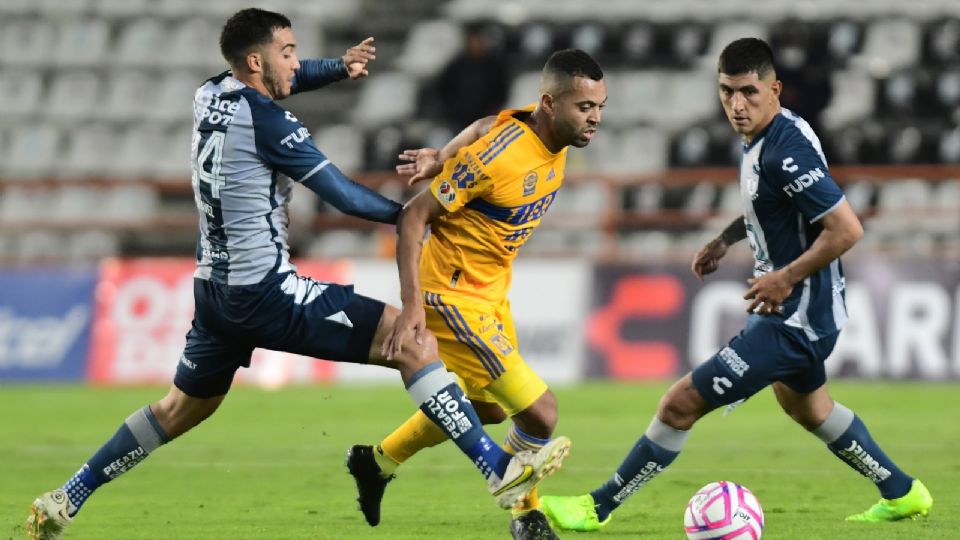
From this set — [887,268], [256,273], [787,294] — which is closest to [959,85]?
[887,268]

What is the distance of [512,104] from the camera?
1998cm

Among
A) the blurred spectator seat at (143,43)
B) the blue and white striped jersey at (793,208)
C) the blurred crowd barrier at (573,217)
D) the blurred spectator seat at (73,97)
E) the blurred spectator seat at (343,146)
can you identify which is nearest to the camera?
the blue and white striped jersey at (793,208)

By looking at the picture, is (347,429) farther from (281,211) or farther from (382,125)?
(382,125)

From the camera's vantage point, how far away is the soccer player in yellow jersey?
7.12 m

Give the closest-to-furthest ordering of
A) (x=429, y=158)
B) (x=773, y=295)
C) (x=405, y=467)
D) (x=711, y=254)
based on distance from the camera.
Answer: (x=773, y=295), (x=429, y=158), (x=711, y=254), (x=405, y=467)

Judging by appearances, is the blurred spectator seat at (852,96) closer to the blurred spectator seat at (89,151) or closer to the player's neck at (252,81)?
the blurred spectator seat at (89,151)

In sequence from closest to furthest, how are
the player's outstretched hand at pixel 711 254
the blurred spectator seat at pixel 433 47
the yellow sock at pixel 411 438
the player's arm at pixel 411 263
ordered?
1. the player's arm at pixel 411 263
2. the yellow sock at pixel 411 438
3. the player's outstretched hand at pixel 711 254
4. the blurred spectator seat at pixel 433 47

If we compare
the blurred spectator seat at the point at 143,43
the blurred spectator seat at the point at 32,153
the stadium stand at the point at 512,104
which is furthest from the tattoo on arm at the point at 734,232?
the blurred spectator seat at the point at 143,43

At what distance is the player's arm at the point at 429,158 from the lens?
7.11m

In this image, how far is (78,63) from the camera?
23.1 m

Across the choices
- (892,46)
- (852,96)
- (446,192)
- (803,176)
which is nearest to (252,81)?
(446,192)

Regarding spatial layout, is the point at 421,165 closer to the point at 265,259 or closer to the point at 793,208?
the point at 265,259

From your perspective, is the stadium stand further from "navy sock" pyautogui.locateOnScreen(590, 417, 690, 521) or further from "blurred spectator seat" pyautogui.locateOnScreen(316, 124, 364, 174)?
"navy sock" pyautogui.locateOnScreen(590, 417, 690, 521)

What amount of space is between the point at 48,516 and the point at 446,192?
2.23 meters
